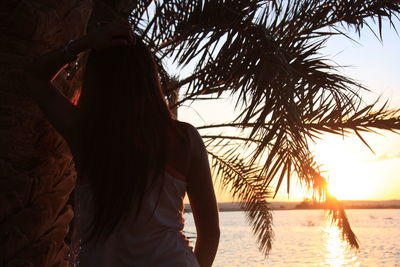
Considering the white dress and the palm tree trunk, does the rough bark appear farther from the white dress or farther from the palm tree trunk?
the white dress

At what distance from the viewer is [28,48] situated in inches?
88.7

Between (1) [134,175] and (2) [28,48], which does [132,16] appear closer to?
(2) [28,48]

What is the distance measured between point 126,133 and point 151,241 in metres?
0.30

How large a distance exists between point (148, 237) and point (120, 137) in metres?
0.29

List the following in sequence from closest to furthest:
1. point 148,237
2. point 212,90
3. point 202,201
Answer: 1. point 148,237
2. point 202,201
3. point 212,90

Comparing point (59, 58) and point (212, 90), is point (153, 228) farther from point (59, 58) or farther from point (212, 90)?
point (212, 90)

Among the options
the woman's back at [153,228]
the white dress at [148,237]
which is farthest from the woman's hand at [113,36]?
the white dress at [148,237]

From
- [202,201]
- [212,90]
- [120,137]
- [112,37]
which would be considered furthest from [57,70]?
[212,90]

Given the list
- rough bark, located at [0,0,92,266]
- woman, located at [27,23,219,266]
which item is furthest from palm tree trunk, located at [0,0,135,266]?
woman, located at [27,23,219,266]

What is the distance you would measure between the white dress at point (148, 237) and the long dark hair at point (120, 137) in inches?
1.1

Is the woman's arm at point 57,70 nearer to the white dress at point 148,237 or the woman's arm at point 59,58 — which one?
the woman's arm at point 59,58

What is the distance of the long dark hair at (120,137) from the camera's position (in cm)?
145

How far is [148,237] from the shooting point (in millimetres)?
1415

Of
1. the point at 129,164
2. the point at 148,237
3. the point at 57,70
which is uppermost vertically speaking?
the point at 57,70
